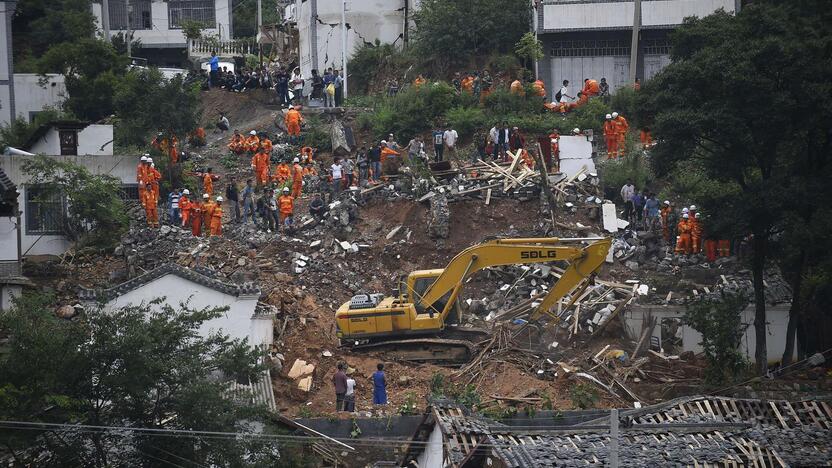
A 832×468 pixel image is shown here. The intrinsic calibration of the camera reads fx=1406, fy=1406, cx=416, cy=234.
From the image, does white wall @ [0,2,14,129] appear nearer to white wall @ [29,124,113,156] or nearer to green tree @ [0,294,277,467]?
white wall @ [29,124,113,156]

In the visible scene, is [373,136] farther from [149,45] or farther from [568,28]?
[149,45]

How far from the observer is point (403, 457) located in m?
26.8

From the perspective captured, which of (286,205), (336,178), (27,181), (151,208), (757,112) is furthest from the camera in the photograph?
(336,178)

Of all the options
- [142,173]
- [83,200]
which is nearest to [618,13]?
[142,173]

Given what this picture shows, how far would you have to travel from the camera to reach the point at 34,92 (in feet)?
176

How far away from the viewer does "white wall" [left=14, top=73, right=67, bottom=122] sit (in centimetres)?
5350

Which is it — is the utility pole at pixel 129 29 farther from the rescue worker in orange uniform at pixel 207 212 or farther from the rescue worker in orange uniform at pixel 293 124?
the rescue worker in orange uniform at pixel 207 212

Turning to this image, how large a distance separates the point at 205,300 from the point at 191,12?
36.6m

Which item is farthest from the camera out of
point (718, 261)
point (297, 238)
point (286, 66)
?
point (286, 66)

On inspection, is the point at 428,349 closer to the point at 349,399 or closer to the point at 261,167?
the point at 349,399

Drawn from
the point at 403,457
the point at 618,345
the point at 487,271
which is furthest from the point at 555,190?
the point at 403,457

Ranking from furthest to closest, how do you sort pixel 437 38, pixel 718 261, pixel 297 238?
1. pixel 437 38
2. pixel 297 238
3. pixel 718 261

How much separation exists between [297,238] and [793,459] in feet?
63.5

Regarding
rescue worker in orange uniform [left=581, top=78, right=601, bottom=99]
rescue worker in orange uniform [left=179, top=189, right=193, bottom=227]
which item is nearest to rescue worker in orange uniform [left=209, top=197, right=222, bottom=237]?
rescue worker in orange uniform [left=179, top=189, right=193, bottom=227]
